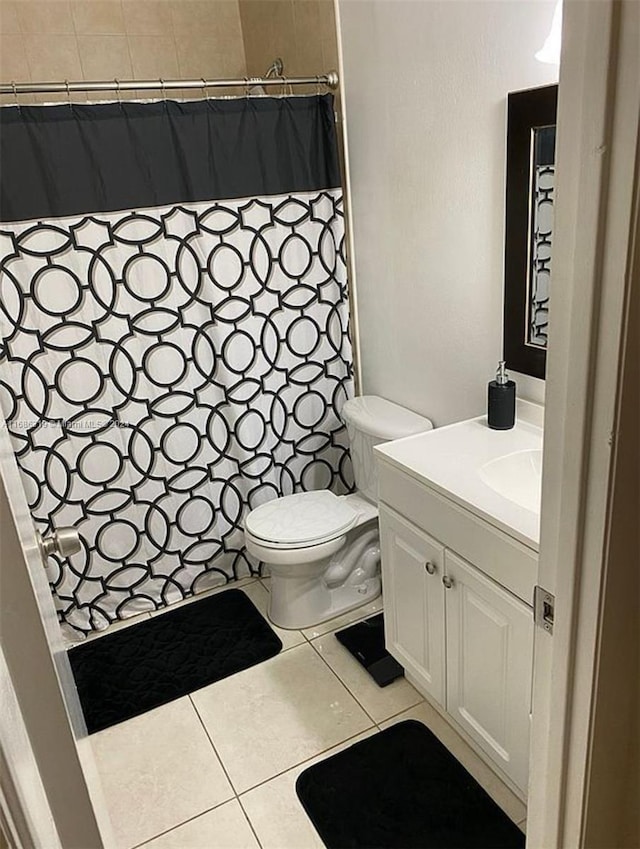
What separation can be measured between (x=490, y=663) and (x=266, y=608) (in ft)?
3.71

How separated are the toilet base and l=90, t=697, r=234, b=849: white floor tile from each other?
462 millimetres

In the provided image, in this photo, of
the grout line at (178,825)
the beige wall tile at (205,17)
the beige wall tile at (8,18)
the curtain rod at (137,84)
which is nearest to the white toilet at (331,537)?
the grout line at (178,825)

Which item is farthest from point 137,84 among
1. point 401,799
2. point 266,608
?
point 401,799

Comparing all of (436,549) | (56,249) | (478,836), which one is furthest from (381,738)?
(56,249)

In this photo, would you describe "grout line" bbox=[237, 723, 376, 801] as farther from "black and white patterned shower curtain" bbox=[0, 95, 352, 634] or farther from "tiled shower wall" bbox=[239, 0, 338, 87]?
"tiled shower wall" bbox=[239, 0, 338, 87]

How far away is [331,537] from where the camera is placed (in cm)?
231

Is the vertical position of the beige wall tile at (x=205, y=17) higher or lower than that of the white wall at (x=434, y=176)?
higher

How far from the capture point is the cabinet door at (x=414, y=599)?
182 centimetres

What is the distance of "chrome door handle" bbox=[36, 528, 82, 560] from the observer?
978 mm

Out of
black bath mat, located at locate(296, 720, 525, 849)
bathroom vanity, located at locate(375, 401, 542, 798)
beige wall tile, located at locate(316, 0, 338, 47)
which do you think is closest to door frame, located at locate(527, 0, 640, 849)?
bathroom vanity, located at locate(375, 401, 542, 798)

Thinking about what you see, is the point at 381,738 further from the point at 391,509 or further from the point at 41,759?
the point at 41,759

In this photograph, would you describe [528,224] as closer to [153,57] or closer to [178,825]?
[178,825]

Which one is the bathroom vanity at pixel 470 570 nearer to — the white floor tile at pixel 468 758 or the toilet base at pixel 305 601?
the white floor tile at pixel 468 758

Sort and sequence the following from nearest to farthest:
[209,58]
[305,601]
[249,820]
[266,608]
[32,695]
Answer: [32,695]
[249,820]
[305,601]
[266,608]
[209,58]
